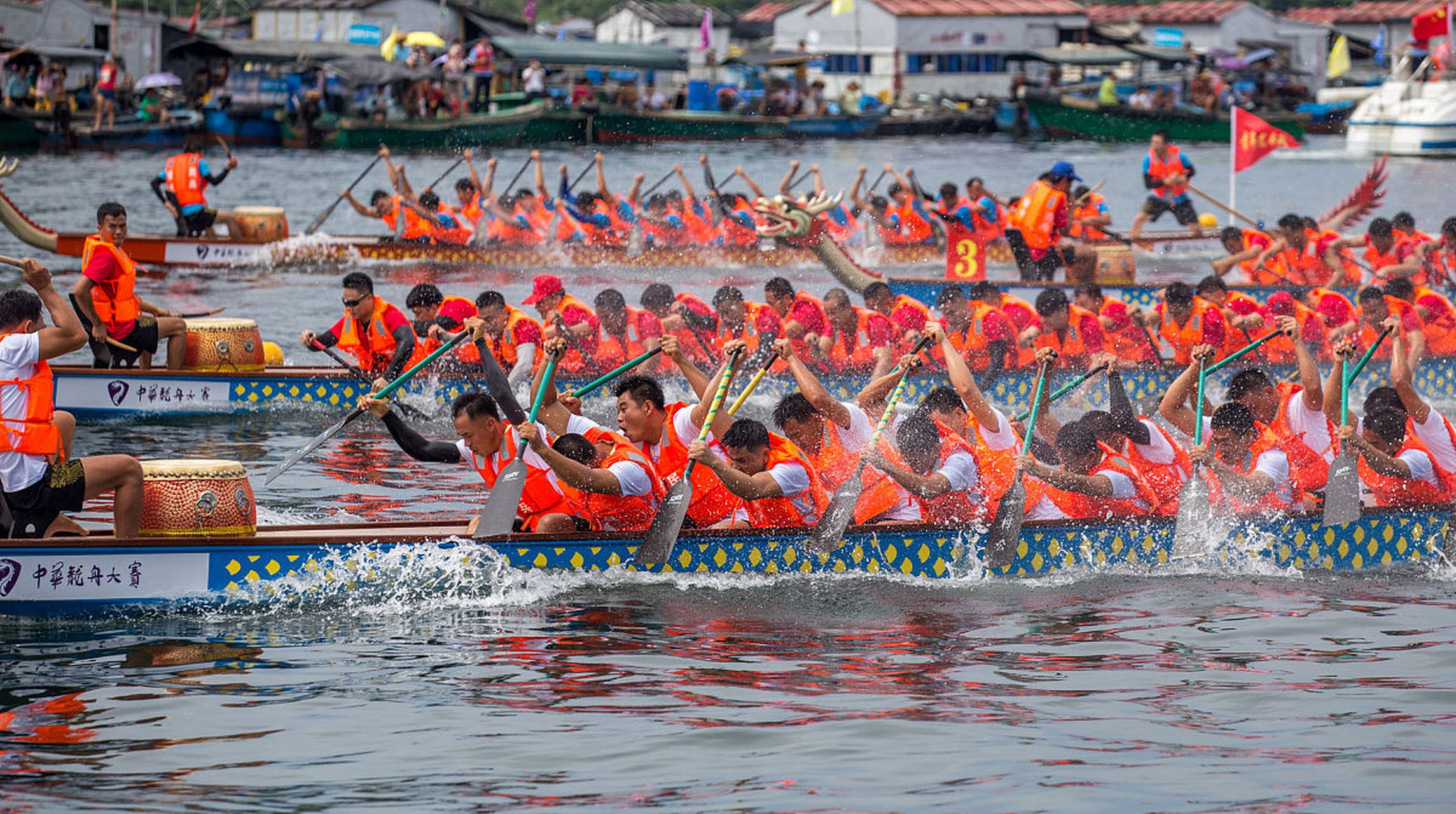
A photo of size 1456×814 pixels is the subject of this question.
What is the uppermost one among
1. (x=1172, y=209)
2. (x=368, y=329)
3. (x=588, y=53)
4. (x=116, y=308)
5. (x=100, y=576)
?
(x=588, y=53)

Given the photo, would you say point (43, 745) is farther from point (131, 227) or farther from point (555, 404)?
point (131, 227)

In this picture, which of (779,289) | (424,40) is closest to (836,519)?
(779,289)

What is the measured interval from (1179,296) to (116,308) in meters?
9.06

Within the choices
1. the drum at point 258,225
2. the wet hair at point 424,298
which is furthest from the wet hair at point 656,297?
the drum at point 258,225

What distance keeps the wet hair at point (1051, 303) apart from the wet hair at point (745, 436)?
18.7 feet

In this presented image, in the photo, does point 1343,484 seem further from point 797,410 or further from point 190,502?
point 190,502

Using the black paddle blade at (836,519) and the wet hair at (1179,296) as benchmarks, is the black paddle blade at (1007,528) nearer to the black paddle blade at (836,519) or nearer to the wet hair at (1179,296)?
the black paddle blade at (836,519)

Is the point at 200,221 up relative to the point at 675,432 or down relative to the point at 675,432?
up

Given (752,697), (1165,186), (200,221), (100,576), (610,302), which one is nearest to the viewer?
(752,697)

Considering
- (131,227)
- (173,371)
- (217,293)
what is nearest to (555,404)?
(173,371)

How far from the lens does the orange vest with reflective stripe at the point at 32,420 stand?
9.20 metres

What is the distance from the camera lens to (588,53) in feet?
182

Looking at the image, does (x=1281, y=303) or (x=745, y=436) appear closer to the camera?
(x=745, y=436)

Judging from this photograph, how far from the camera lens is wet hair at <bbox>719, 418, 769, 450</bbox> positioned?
9.97 m
